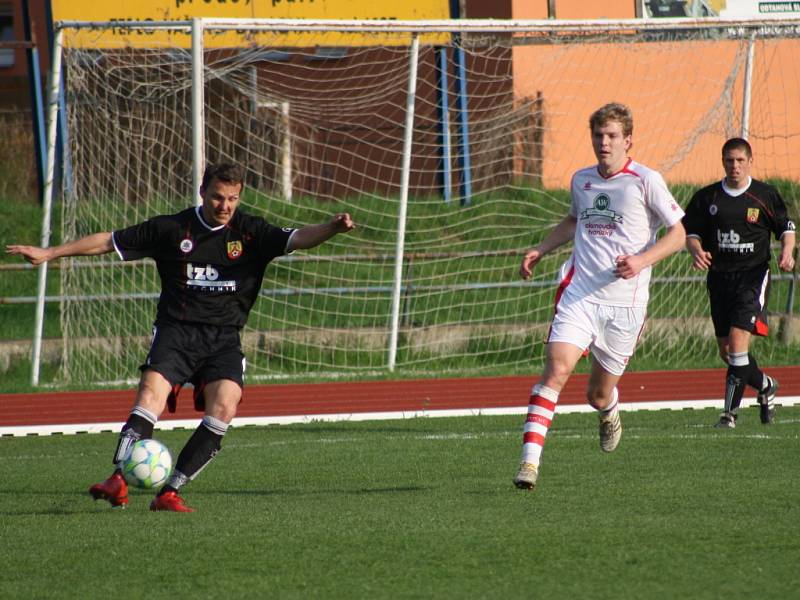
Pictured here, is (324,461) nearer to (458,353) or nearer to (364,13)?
(458,353)

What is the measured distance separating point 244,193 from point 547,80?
13.6 ft

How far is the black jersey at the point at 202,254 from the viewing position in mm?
7688

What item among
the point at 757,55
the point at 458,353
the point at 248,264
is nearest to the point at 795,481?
the point at 248,264

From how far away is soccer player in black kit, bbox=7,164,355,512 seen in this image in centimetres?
753

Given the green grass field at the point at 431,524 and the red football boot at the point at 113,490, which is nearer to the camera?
the green grass field at the point at 431,524

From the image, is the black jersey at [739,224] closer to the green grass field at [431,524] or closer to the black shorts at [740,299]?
the black shorts at [740,299]

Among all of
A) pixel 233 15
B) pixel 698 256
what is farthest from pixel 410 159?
pixel 698 256

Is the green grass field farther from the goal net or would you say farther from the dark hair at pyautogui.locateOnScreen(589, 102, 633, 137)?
the goal net

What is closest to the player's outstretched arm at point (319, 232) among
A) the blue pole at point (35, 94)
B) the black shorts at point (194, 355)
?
the black shorts at point (194, 355)

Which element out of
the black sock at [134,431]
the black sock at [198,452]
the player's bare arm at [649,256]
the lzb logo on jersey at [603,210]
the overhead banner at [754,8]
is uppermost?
the overhead banner at [754,8]

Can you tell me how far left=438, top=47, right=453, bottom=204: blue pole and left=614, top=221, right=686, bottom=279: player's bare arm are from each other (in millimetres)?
9389

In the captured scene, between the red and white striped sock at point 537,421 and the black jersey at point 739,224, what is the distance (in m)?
3.71

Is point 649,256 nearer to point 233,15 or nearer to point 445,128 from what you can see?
point 445,128

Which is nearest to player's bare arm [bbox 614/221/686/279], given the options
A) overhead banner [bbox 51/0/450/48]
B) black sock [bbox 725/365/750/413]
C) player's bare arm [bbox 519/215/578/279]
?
player's bare arm [bbox 519/215/578/279]
